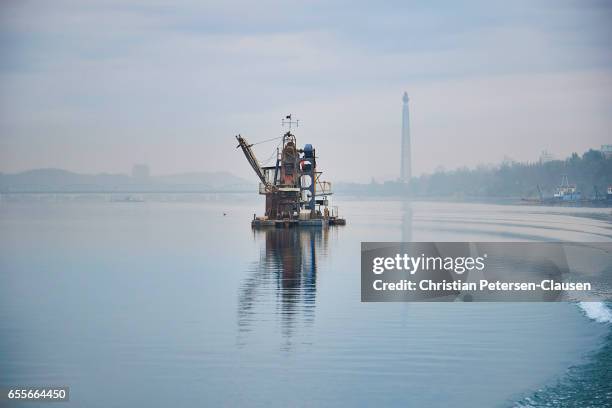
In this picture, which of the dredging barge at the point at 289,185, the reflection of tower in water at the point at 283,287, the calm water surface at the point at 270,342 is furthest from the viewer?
the dredging barge at the point at 289,185

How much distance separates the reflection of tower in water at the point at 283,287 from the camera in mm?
28938

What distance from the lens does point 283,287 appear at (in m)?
37.2

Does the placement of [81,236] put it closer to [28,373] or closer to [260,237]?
[260,237]

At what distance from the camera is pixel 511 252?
55875mm

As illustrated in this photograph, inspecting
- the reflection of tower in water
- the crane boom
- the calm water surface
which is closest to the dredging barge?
the crane boom

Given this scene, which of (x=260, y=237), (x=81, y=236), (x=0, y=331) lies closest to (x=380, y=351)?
(x=0, y=331)

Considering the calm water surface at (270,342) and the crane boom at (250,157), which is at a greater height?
the crane boom at (250,157)

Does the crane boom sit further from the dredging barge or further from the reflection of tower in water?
the reflection of tower in water

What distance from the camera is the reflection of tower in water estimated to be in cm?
2894

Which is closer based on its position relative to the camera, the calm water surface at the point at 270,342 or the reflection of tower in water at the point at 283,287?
the calm water surface at the point at 270,342

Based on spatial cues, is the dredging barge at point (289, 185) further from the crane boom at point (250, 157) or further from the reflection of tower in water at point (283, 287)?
the reflection of tower in water at point (283, 287)

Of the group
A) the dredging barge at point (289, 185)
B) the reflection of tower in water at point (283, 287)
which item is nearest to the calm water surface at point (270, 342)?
the reflection of tower in water at point (283, 287)

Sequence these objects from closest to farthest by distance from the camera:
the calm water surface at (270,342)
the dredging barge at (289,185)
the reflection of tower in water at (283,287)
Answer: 1. the calm water surface at (270,342)
2. the reflection of tower in water at (283,287)
3. the dredging barge at (289,185)

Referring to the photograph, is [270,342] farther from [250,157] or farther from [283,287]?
[250,157]
